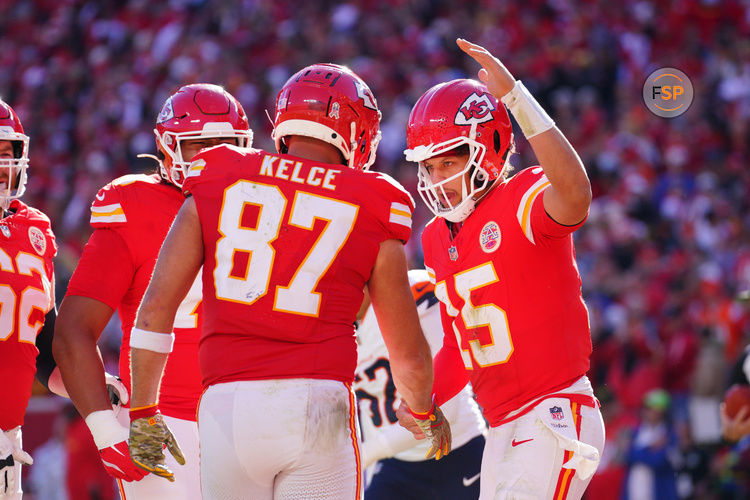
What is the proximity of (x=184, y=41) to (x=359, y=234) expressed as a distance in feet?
44.9

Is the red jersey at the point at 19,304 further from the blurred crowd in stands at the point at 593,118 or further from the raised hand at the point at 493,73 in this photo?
the blurred crowd in stands at the point at 593,118

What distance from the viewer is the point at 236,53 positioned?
50.2 ft

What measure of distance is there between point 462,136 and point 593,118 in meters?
9.09

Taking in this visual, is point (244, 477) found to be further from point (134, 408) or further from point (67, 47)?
point (67, 47)

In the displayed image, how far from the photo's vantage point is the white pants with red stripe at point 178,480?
3.53 meters

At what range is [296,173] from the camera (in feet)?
9.57

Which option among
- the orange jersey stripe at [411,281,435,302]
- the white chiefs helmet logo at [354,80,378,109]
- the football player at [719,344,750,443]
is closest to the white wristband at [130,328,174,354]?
the white chiefs helmet logo at [354,80,378,109]

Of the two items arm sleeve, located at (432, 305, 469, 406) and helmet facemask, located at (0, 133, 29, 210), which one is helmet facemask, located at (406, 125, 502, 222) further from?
helmet facemask, located at (0, 133, 29, 210)

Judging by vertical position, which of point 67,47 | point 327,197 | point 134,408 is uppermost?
point 67,47

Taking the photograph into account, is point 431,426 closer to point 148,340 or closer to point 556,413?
A: point 556,413

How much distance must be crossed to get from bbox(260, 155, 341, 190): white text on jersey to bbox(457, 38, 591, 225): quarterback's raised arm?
632 mm

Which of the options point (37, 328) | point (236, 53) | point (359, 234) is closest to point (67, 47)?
point (236, 53)

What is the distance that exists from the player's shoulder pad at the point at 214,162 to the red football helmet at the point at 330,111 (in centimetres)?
22

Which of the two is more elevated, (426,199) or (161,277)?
(426,199)
